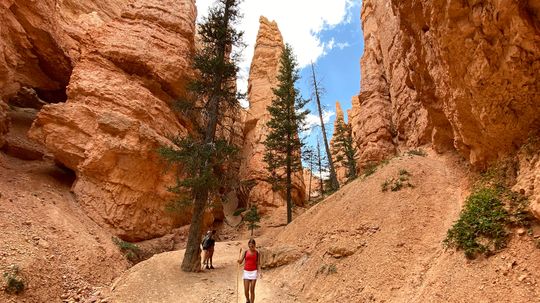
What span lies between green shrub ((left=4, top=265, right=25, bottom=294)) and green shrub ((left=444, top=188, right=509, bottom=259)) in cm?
1214

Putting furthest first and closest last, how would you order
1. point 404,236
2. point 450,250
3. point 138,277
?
point 138,277 < point 404,236 < point 450,250

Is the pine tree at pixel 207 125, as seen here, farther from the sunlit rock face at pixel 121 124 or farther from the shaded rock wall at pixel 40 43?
the shaded rock wall at pixel 40 43

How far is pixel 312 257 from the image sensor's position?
10883 millimetres

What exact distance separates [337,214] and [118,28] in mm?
20131

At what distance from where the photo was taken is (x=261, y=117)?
1567 inches

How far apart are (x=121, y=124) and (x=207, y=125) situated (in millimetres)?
7096

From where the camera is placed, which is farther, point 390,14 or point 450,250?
point 390,14

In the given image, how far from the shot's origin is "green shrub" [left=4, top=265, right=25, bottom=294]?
8820mm

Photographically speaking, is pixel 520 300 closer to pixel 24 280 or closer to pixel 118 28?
pixel 24 280

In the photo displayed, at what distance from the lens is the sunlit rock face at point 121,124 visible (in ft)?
56.5

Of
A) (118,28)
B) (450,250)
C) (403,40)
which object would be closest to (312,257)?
(450,250)

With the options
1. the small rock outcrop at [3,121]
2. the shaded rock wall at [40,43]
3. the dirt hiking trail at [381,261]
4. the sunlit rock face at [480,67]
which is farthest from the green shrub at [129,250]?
the sunlit rock face at [480,67]

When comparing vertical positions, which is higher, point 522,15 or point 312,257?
point 522,15

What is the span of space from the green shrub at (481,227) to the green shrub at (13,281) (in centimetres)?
1214
